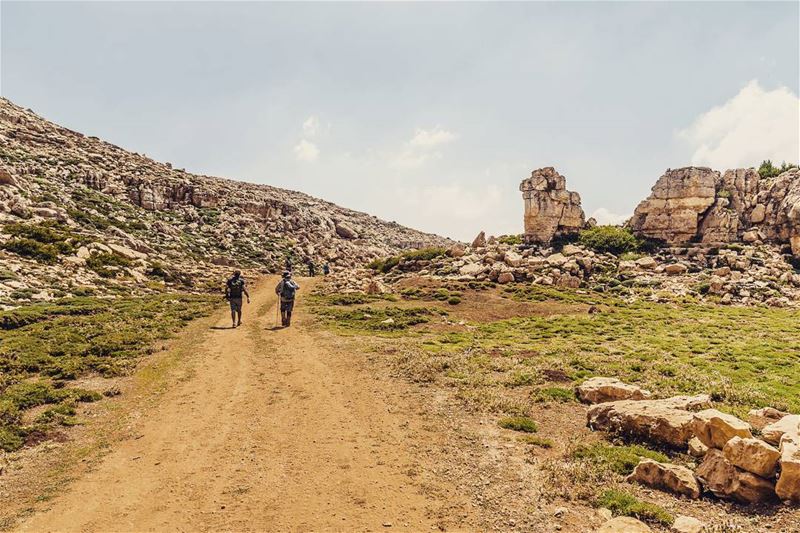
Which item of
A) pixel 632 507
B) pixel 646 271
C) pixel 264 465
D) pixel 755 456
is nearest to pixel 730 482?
pixel 755 456

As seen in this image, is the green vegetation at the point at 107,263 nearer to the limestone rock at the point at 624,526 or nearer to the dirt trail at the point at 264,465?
the dirt trail at the point at 264,465

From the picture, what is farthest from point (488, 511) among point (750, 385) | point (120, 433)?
point (750, 385)

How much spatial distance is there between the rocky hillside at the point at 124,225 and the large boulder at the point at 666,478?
34965mm

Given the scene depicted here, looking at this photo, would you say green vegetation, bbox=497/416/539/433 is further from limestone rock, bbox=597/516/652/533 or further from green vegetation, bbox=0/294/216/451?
green vegetation, bbox=0/294/216/451

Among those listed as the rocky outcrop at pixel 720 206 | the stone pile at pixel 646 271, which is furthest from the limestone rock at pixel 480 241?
the rocky outcrop at pixel 720 206

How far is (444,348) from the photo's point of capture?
23391 millimetres

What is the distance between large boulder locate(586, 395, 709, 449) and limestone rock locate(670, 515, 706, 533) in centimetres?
340

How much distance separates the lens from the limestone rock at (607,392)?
13.8m

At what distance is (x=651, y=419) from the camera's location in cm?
1152

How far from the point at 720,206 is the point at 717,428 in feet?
185

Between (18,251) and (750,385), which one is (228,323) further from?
(750,385)

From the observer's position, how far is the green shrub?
5764 centimetres

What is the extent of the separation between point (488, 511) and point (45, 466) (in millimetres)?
A: 10303

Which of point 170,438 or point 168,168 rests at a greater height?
point 168,168
